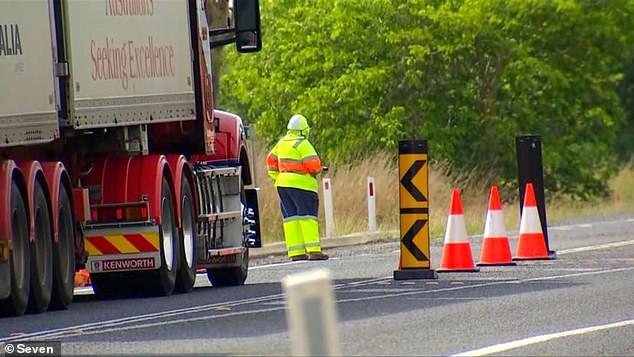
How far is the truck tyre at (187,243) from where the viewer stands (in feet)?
56.4

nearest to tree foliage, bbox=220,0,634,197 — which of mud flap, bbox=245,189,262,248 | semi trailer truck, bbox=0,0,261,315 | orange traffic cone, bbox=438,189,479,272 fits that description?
mud flap, bbox=245,189,262,248

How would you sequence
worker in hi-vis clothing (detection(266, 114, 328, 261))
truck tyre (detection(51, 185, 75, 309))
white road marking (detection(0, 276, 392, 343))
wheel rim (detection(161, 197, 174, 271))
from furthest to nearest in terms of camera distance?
1. worker in hi-vis clothing (detection(266, 114, 328, 261))
2. wheel rim (detection(161, 197, 174, 271))
3. truck tyre (detection(51, 185, 75, 309))
4. white road marking (detection(0, 276, 392, 343))

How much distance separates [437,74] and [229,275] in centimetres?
2479

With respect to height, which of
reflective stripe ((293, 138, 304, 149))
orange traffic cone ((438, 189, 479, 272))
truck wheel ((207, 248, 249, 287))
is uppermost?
reflective stripe ((293, 138, 304, 149))

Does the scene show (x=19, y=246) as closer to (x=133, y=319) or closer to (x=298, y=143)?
(x=133, y=319)

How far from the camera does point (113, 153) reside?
55.4ft

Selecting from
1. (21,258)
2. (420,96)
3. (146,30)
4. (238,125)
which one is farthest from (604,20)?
(21,258)

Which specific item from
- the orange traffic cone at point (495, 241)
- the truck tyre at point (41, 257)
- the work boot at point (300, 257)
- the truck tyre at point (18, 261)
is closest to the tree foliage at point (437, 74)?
the work boot at point (300, 257)

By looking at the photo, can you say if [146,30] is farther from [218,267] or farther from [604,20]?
[604,20]

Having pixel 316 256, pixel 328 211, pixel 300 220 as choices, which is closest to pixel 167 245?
pixel 316 256

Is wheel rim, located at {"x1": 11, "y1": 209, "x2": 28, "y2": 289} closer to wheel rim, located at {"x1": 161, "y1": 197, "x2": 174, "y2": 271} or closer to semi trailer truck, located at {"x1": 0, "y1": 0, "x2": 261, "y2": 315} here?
semi trailer truck, located at {"x1": 0, "y1": 0, "x2": 261, "y2": 315}

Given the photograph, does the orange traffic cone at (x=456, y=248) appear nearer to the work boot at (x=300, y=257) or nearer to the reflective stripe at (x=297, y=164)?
the work boot at (x=300, y=257)

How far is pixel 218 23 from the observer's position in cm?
1959

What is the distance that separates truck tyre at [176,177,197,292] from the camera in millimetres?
17203
